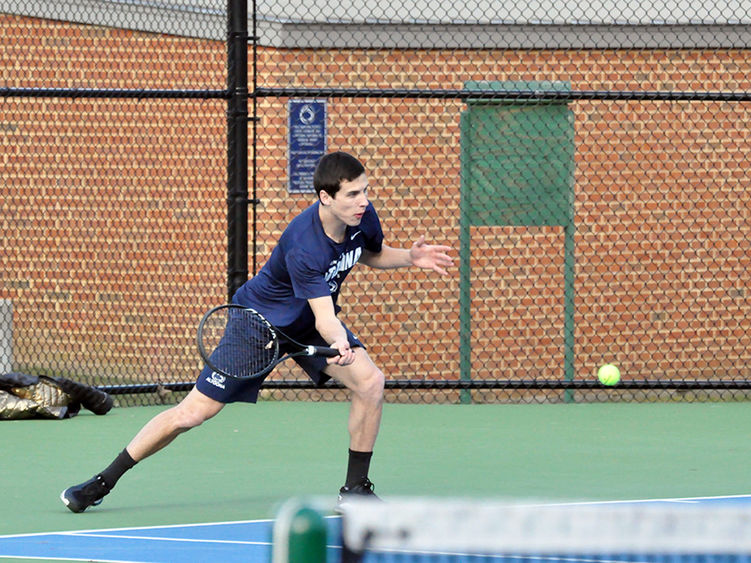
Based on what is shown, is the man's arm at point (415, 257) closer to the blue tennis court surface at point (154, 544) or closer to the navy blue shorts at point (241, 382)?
the navy blue shorts at point (241, 382)

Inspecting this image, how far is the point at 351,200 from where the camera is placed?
659 centimetres

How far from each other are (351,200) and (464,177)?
4.65 metres

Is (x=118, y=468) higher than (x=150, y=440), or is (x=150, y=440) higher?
(x=150, y=440)

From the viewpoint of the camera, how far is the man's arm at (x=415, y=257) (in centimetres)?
679

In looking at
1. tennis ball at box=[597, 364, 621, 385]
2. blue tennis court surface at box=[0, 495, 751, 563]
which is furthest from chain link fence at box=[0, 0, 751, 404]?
blue tennis court surface at box=[0, 495, 751, 563]

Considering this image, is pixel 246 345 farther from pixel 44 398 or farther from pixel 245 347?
pixel 44 398

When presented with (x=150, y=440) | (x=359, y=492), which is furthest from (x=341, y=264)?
(x=150, y=440)

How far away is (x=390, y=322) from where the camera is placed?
36.6 ft

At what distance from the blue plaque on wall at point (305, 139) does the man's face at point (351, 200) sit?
4334 millimetres

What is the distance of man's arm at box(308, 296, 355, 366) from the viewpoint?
251 inches

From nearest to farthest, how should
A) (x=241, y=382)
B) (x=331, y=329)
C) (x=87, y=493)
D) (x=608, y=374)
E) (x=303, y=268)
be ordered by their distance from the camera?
(x=331, y=329) → (x=303, y=268) → (x=241, y=382) → (x=87, y=493) → (x=608, y=374)

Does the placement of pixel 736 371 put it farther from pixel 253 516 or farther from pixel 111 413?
pixel 253 516

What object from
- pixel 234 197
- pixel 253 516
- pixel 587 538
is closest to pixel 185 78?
pixel 234 197

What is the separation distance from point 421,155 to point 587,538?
8.48m
